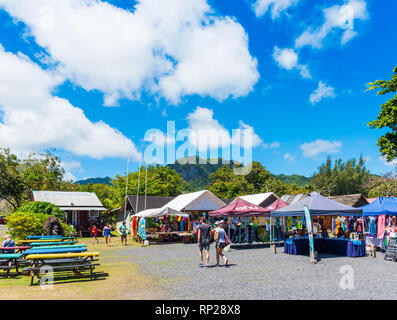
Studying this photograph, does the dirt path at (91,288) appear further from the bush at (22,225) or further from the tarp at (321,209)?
the tarp at (321,209)

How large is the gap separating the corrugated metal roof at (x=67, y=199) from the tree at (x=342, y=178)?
49593 mm

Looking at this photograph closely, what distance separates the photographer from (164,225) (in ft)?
87.5

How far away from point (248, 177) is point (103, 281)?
205 ft

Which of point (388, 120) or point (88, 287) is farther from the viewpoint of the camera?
point (388, 120)

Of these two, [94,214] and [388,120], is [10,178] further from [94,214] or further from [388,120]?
[388,120]

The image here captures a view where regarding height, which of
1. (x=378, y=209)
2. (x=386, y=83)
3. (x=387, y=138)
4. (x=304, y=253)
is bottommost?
(x=304, y=253)

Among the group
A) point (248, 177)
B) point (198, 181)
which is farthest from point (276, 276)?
point (198, 181)

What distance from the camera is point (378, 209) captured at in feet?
55.3

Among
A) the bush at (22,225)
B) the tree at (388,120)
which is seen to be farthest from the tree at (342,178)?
the bush at (22,225)

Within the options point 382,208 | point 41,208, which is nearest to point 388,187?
point 382,208

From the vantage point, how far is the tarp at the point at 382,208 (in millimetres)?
16422

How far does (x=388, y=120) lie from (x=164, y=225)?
18405 millimetres
